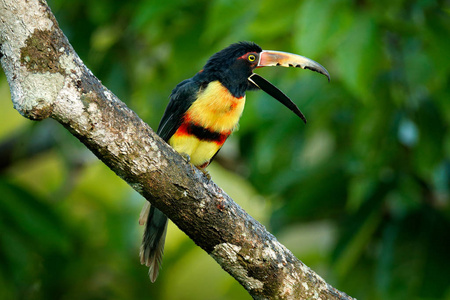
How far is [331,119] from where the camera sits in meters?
4.53

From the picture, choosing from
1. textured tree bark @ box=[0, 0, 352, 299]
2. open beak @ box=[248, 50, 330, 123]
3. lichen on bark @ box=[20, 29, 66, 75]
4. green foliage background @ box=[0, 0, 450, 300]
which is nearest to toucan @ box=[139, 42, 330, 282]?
open beak @ box=[248, 50, 330, 123]

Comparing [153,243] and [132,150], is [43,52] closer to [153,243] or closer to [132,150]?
[132,150]

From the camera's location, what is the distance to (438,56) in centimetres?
334

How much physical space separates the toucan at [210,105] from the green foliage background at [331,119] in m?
0.25

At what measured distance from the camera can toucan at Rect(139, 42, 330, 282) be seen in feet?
9.98

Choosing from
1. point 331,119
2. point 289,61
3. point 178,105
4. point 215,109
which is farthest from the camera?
point 331,119

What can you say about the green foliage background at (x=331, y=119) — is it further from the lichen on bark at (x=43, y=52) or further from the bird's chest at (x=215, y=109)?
the lichen on bark at (x=43, y=52)

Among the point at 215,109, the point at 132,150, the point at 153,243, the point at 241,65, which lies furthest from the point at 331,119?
the point at 132,150

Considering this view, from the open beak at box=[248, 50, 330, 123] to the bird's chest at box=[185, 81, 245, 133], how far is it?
0.46 feet

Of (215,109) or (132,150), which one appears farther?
(215,109)

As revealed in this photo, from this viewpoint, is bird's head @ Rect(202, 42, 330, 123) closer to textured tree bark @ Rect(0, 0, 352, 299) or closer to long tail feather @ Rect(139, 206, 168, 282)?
long tail feather @ Rect(139, 206, 168, 282)

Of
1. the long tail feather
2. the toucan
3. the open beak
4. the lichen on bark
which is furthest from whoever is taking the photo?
the toucan

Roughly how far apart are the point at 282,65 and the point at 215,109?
37 cm

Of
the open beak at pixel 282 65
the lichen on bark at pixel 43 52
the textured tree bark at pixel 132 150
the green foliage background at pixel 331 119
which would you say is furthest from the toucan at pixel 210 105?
the lichen on bark at pixel 43 52
